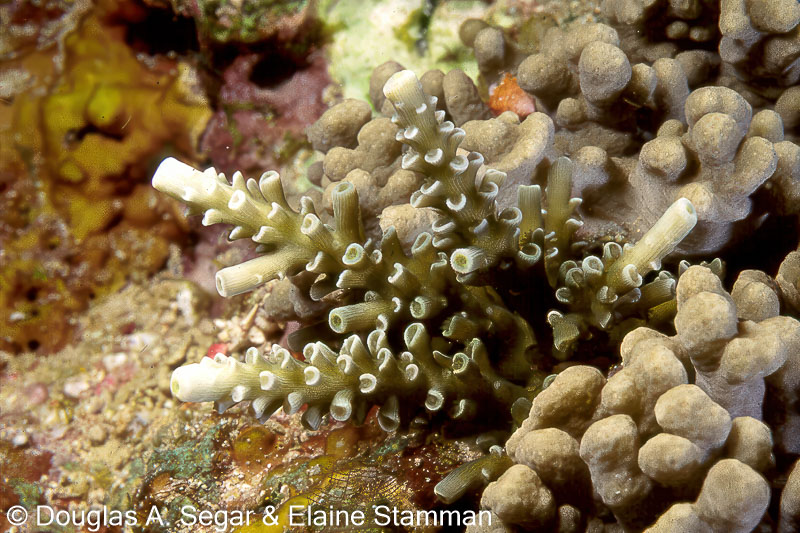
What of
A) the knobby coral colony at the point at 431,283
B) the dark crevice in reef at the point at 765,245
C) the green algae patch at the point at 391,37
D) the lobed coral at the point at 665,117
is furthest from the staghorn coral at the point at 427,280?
the green algae patch at the point at 391,37

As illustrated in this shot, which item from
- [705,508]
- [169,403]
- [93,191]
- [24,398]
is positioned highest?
[705,508]

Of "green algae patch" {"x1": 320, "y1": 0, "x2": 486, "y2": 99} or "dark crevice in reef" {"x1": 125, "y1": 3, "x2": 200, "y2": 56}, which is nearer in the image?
"green algae patch" {"x1": 320, "y1": 0, "x2": 486, "y2": 99}

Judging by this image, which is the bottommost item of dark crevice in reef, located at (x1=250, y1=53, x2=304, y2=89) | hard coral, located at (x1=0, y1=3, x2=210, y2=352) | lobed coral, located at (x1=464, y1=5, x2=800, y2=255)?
hard coral, located at (x1=0, y1=3, x2=210, y2=352)

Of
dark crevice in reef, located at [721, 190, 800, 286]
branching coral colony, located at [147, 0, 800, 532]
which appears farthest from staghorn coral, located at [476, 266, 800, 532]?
dark crevice in reef, located at [721, 190, 800, 286]

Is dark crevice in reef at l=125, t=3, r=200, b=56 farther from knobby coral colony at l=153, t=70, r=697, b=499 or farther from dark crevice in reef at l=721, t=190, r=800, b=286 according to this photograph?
dark crevice in reef at l=721, t=190, r=800, b=286

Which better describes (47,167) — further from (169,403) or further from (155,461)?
(155,461)

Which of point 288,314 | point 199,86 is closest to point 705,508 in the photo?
point 288,314

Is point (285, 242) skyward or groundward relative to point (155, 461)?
skyward
